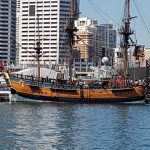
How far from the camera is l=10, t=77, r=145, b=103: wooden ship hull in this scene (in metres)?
104

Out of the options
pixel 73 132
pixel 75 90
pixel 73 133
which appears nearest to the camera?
pixel 73 133

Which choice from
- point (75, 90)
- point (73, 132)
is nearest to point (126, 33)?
point (75, 90)

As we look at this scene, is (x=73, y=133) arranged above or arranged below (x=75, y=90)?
below

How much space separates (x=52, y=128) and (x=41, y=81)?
49346mm

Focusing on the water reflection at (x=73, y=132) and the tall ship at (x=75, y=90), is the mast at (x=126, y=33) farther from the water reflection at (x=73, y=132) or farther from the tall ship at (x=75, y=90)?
the water reflection at (x=73, y=132)

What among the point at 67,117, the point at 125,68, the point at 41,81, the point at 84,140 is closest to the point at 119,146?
the point at 84,140

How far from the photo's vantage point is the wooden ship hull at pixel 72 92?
103875mm

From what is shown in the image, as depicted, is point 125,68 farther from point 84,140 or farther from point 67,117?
point 84,140

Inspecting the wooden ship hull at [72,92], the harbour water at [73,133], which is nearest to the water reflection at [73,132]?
the harbour water at [73,133]

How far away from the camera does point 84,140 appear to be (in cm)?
4591

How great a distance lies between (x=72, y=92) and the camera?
105188 millimetres

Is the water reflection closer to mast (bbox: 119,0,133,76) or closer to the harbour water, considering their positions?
the harbour water

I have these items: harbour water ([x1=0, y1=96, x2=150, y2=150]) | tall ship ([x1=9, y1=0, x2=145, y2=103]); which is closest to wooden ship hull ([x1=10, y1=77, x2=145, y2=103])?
tall ship ([x1=9, y1=0, x2=145, y2=103])

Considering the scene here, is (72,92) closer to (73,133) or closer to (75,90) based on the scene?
(75,90)
